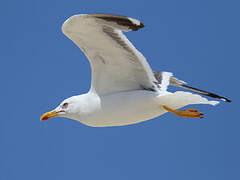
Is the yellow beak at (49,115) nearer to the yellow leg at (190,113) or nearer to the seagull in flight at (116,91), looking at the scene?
the seagull in flight at (116,91)

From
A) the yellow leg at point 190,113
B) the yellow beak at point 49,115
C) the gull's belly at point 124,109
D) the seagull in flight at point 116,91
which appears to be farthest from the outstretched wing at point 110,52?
the yellow beak at point 49,115

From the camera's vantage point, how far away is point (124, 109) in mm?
7480

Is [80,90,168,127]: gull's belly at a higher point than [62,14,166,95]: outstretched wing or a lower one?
lower

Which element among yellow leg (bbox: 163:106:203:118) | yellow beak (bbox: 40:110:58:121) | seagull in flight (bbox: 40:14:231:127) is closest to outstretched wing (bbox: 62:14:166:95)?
seagull in flight (bbox: 40:14:231:127)

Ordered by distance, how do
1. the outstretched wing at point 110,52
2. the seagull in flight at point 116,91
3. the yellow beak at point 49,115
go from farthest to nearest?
the yellow beak at point 49,115, the seagull in flight at point 116,91, the outstretched wing at point 110,52

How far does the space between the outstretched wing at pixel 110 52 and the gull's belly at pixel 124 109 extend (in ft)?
0.45

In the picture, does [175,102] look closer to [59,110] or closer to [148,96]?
[148,96]

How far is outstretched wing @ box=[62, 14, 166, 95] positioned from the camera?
6352 mm

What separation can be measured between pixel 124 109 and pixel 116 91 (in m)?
0.35

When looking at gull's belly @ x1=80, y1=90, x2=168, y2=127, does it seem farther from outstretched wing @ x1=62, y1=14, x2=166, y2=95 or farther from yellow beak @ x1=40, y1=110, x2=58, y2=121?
yellow beak @ x1=40, y1=110, x2=58, y2=121

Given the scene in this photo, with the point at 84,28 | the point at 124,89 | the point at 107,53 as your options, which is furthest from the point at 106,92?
the point at 84,28

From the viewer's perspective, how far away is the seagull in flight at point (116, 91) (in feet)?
22.6

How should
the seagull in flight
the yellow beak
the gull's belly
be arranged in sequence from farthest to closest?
1. the yellow beak
2. the gull's belly
3. the seagull in flight

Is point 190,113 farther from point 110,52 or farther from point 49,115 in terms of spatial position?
point 49,115
